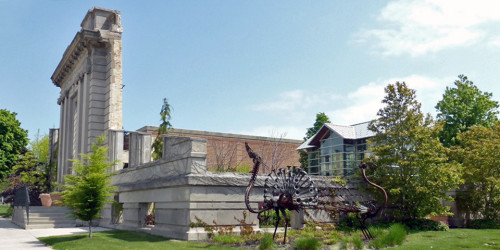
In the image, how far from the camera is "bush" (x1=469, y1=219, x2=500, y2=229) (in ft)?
68.8

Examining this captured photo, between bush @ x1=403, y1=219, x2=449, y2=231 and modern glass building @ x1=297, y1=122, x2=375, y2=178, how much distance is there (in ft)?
35.4

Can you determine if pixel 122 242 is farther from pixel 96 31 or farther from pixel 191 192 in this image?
pixel 96 31

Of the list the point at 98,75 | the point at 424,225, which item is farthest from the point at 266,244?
the point at 98,75

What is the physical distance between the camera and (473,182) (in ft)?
73.7

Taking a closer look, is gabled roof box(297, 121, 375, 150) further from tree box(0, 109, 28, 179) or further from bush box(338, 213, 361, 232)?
tree box(0, 109, 28, 179)

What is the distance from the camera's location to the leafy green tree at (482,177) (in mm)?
21766

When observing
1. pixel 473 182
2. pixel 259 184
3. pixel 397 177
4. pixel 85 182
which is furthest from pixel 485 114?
pixel 85 182

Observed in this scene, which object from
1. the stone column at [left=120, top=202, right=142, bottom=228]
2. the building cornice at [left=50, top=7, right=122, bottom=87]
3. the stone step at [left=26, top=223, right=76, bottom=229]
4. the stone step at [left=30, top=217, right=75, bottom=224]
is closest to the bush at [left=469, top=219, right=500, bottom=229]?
the stone column at [left=120, top=202, right=142, bottom=228]

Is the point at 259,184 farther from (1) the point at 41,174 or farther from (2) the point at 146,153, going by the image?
(1) the point at 41,174

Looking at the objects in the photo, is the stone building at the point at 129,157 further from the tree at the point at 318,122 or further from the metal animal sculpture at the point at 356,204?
the tree at the point at 318,122

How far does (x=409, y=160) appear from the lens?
19578 mm

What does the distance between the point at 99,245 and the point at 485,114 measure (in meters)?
33.1

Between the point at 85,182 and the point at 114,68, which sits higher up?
the point at 114,68

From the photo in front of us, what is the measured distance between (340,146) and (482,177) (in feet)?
39.4
